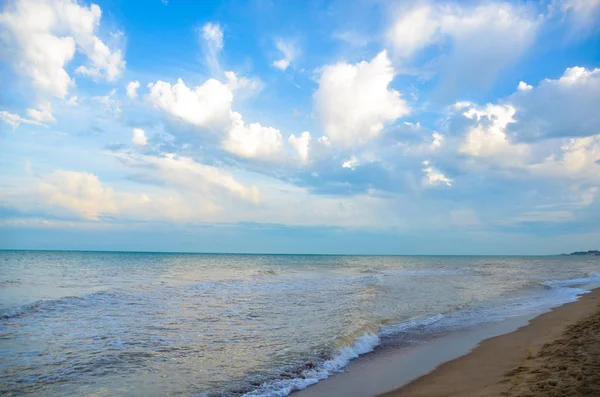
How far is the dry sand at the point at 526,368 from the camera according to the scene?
7.13m

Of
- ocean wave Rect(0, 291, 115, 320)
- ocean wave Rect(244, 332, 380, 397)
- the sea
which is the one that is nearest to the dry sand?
ocean wave Rect(244, 332, 380, 397)

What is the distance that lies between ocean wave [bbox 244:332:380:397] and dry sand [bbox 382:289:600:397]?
80.9 inches

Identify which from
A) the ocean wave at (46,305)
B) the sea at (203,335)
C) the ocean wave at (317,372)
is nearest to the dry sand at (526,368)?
the ocean wave at (317,372)

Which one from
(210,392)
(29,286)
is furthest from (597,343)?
(29,286)

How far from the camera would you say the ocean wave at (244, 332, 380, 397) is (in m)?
8.52

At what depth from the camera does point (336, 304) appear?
21.2m

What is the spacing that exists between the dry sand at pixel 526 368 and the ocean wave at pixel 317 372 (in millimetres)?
2054

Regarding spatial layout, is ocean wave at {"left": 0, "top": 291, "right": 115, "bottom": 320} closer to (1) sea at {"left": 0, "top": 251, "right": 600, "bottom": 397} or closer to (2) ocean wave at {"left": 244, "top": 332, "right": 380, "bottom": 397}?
(1) sea at {"left": 0, "top": 251, "right": 600, "bottom": 397}

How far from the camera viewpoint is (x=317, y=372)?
9828 mm

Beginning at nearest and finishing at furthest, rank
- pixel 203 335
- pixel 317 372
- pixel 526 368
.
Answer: pixel 526 368 < pixel 317 372 < pixel 203 335

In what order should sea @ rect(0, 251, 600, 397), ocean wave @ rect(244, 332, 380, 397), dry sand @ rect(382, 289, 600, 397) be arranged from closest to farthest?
dry sand @ rect(382, 289, 600, 397) < ocean wave @ rect(244, 332, 380, 397) < sea @ rect(0, 251, 600, 397)

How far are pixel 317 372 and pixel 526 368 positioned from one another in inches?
207

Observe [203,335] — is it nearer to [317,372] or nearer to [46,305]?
[317,372]

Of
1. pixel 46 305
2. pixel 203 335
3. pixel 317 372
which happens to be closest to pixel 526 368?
pixel 317 372
